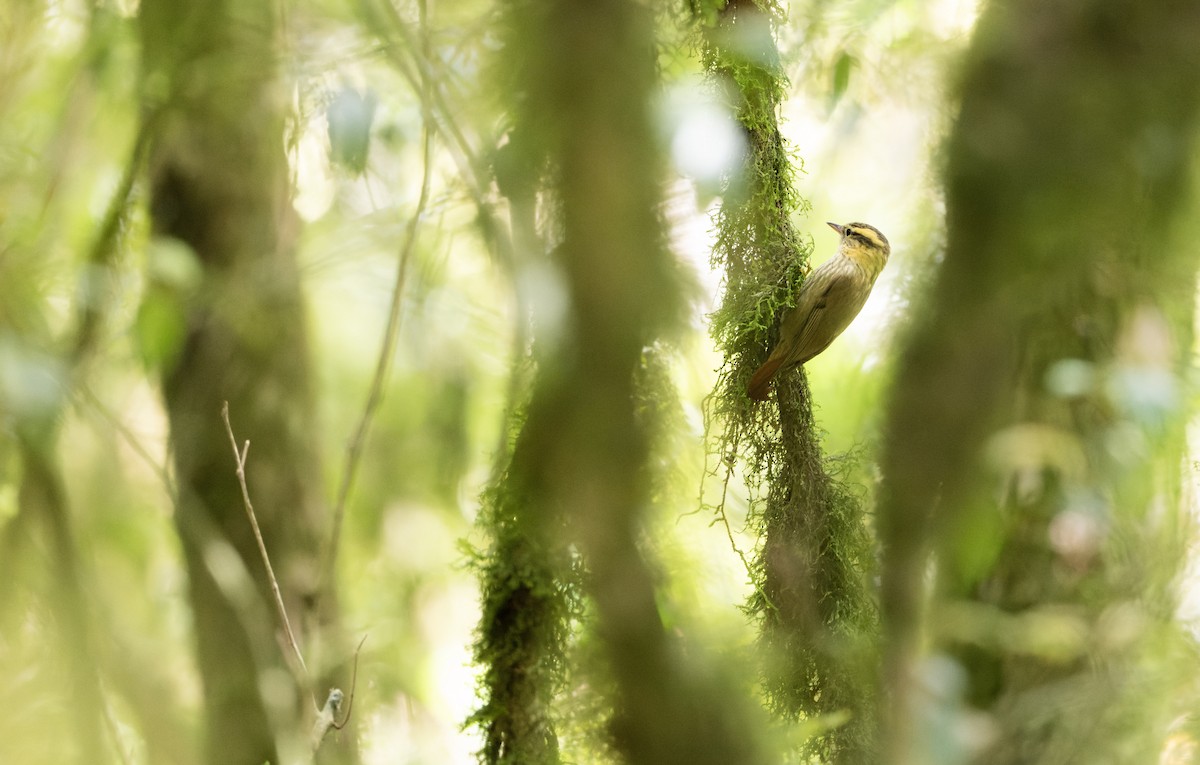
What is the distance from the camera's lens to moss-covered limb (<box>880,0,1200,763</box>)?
7.23 ft

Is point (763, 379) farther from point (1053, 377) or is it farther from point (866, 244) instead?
point (1053, 377)

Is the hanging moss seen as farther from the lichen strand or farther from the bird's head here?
the bird's head

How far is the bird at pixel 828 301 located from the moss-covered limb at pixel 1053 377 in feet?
0.73

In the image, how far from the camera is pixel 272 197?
301cm

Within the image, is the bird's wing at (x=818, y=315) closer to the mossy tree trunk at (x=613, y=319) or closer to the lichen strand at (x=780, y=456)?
the lichen strand at (x=780, y=456)

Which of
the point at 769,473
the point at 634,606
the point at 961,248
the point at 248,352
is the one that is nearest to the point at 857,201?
the point at 961,248

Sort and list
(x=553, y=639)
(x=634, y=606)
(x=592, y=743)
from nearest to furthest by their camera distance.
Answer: (x=634, y=606)
(x=592, y=743)
(x=553, y=639)

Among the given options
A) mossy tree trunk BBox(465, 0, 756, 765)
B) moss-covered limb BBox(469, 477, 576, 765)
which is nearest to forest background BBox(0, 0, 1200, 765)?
moss-covered limb BBox(469, 477, 576, 765)

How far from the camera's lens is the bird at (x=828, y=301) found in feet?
6.64

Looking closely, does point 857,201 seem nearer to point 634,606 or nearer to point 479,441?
point 479,441

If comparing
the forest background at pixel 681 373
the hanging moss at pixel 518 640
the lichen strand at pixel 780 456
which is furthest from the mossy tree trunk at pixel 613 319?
the lichen strand at pixel 780 456

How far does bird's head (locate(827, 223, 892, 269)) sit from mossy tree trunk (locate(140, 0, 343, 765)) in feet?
5.45

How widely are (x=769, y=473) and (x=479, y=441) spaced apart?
2087 mm

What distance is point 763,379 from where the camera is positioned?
1979mm
